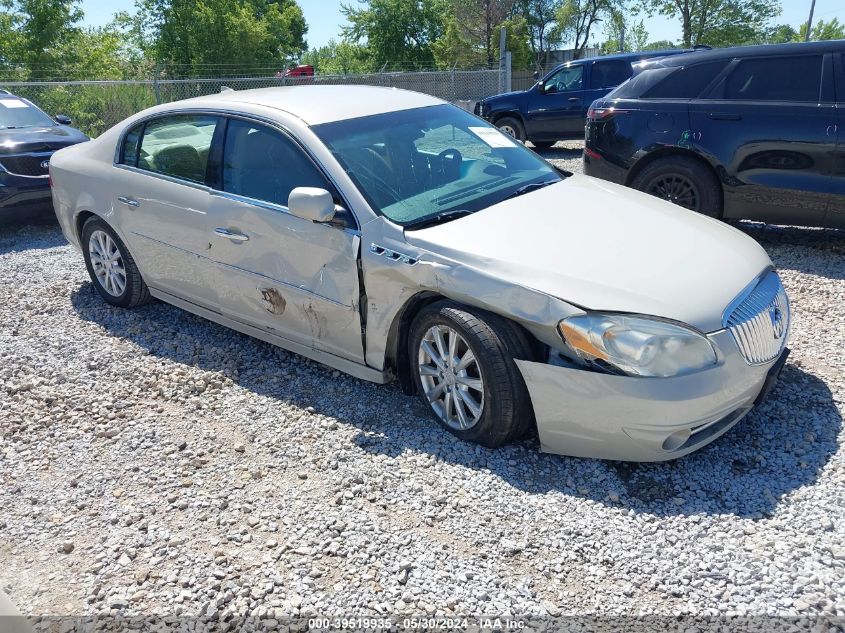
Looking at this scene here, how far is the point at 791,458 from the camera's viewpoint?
3254 mm

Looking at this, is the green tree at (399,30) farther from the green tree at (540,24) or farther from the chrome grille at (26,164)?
the chrome grille at (26,164)

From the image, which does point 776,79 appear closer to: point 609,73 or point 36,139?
point 609,73

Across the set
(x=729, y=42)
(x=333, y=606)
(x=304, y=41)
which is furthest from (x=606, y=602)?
(x=304, y=41)

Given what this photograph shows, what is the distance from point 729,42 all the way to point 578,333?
40663 millimetres

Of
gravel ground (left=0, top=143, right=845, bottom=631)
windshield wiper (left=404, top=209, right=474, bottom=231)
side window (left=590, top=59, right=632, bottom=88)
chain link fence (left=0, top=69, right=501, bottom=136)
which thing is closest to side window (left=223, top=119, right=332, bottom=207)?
windshield wiper (left=404, top=209, right=474, bottom=231)

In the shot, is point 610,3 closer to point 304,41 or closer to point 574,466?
point 304,41

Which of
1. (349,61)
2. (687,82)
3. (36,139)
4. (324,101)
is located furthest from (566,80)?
(349,61)

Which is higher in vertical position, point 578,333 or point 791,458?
point 578,333

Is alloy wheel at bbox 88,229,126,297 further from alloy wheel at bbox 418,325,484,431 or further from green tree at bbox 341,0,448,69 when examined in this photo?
green tree at bbox 341,0,448,69

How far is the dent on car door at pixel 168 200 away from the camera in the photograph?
4.48 metres

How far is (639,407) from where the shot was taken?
9.68 feet

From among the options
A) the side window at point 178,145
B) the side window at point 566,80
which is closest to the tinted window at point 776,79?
the side window at point 178,145

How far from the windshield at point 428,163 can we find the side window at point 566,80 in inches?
362

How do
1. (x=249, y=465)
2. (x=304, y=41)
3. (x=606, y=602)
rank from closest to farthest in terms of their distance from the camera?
1. (x=606, y=602)
2. (x=249, y=465)
3. (x=304, y=41)
